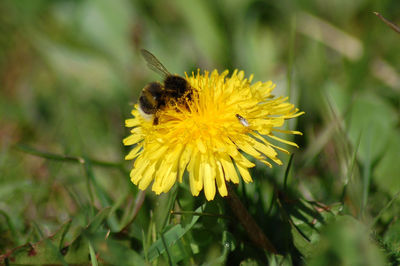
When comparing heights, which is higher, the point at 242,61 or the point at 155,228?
the point at 242,61

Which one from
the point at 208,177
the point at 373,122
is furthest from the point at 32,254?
the point at 373,122

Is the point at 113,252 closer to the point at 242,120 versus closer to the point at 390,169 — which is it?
the point at 242,120

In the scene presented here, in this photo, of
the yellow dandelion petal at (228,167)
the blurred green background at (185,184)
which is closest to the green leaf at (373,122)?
the blurred green background at (185,184)

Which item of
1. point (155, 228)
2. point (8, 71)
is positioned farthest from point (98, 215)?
point (8, 71)

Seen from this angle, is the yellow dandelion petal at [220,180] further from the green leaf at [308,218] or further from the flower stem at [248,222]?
the green leaf at [308,218]

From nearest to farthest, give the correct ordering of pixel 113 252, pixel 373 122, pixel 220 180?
pixel 113 252 → pixel 220 180 → pixel 373 122

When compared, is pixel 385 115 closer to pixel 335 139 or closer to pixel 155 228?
pixel 335 139
